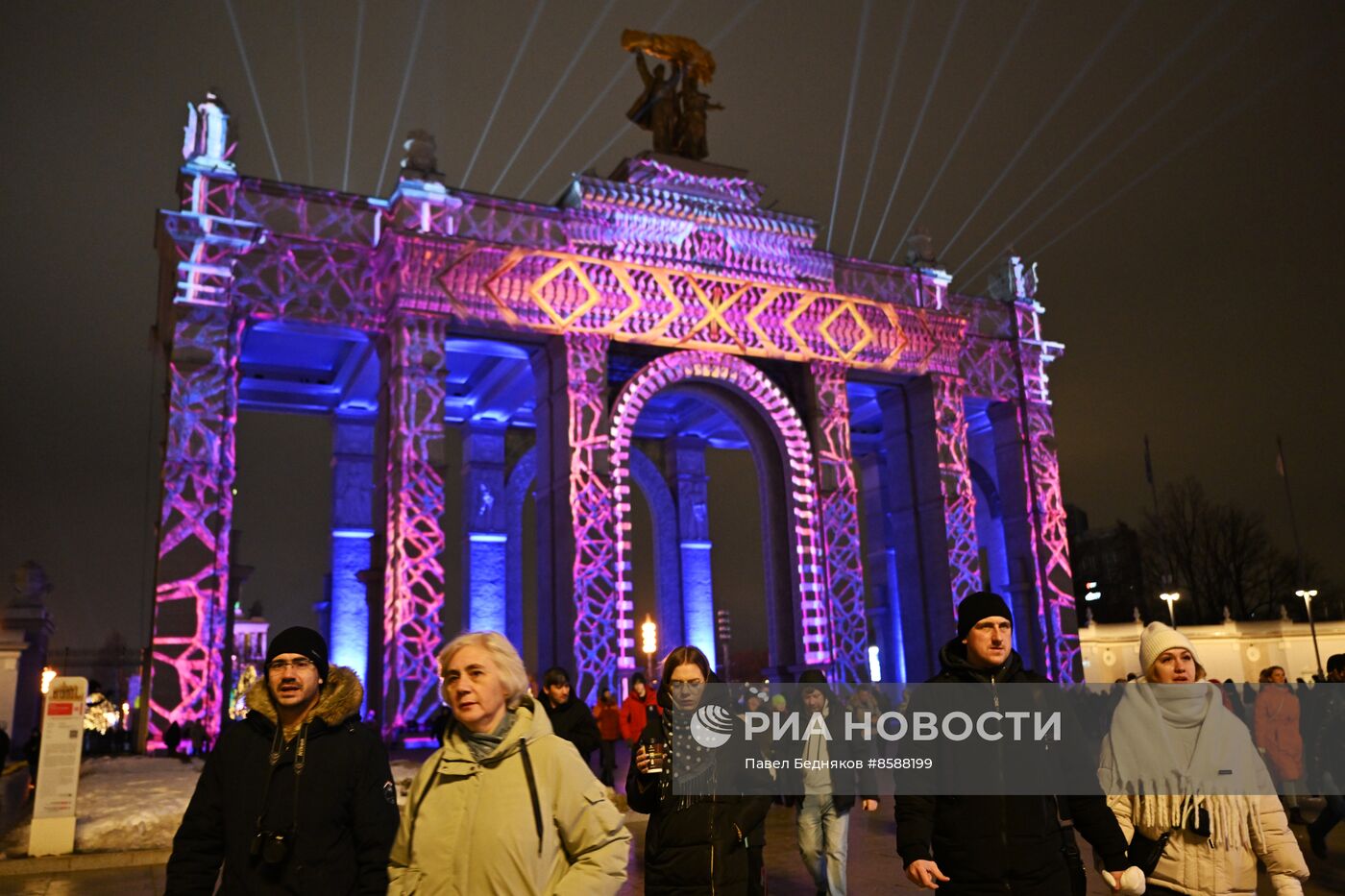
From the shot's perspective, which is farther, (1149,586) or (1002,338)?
(1149,586)

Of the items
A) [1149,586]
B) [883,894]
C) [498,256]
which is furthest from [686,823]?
[1149,586]

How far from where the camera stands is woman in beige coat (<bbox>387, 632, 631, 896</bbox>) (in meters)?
3.43

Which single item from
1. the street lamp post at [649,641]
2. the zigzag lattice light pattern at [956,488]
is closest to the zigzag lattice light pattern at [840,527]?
the zigzag lattice light pattern at [956,488]

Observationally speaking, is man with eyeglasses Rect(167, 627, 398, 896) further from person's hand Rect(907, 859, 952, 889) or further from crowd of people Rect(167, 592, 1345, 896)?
person's hand Rect(907, 859, 952, 889)

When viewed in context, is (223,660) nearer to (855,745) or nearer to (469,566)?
(469,566)

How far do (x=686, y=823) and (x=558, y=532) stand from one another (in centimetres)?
1887

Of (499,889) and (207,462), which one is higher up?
(207,462)

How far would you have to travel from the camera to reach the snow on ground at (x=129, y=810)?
11.0 m

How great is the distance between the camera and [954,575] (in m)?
27.3

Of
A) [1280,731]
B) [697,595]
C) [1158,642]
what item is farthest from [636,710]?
[697,595]

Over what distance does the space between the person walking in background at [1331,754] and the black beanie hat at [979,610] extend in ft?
24.3

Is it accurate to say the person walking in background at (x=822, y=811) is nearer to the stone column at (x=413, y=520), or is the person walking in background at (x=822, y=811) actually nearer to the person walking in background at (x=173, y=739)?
the stone column at (x=413, y=520)

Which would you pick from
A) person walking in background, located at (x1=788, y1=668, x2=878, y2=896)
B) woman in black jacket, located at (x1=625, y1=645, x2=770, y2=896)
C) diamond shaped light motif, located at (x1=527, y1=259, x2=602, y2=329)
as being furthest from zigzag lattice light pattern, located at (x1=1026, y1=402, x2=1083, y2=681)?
woman in black jacket, located at (x1=625, y1=645, x2=770, y2=896)

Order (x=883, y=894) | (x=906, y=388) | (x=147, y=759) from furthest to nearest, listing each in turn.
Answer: (x=906, y=388) < (x=147, y=759) < (x=883, y=894)
